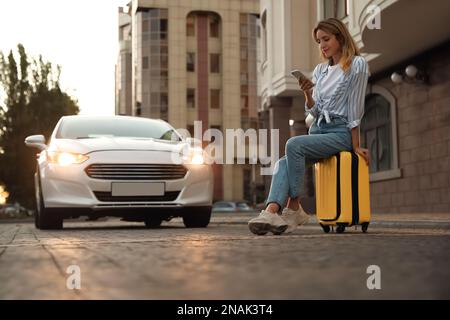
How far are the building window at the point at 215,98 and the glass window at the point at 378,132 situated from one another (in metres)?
39.4

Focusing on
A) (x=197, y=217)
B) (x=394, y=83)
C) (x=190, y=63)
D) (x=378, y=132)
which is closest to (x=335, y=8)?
(x=394, y=83)

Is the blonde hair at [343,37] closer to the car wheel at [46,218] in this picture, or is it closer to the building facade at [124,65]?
the car wheel at [46,218]

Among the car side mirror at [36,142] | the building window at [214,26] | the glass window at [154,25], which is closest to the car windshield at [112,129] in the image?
the car side mirror at [36,142]

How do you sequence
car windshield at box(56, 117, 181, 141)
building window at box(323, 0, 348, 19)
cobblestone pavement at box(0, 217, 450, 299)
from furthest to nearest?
building window at box(323, 0, 348, 19) → car windshield at box(56, 117, 181, 141) → cobblestone pavement at box(0, 217, 450, 299)

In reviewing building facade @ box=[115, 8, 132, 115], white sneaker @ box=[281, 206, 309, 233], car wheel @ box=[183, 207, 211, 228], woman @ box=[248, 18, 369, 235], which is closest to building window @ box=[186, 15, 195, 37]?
building facade @ box=[115, 8, 132, 115]

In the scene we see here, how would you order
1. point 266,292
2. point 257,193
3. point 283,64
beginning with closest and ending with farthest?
point 266,292
point 283,64
point 257,193

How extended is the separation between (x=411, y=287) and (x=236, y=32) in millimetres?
56220

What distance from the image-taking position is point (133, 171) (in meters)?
7.83

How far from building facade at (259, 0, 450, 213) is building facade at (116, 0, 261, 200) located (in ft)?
120

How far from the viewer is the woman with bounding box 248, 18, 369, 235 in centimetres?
536

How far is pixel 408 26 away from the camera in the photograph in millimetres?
11594

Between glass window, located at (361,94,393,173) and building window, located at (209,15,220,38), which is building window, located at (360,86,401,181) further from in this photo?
building window, located at (209,15,220,38)

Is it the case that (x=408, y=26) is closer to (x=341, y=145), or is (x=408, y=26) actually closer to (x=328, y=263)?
(x=341, y=145)
